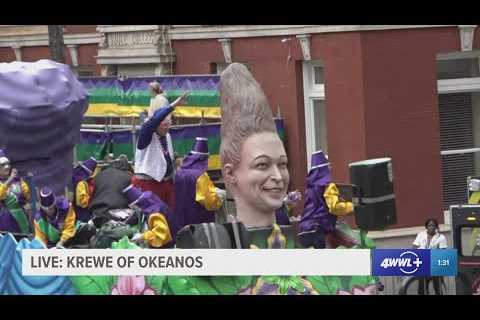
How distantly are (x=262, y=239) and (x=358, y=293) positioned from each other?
2.23ft

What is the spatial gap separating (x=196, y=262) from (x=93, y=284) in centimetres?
66

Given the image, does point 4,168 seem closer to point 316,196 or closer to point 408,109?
point 316,196

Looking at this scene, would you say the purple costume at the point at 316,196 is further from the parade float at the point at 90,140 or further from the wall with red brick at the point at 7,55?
the wall with red brick at the point at 7,55

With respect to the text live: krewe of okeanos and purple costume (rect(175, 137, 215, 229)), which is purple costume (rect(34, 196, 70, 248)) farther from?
purple costume (rect(175, 137, 215, 229))

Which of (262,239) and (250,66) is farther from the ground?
(250,66)

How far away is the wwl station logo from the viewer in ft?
37.2

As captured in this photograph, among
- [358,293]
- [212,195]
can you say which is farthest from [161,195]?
[358,293]

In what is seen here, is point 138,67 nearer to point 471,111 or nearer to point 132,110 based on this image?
point 132,110

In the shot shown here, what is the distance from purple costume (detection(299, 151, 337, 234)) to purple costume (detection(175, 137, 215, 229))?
0.59 m

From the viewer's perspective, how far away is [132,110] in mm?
11867

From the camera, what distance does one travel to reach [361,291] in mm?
11414

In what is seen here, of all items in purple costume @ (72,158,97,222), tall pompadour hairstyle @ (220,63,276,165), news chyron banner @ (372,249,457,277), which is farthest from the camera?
purple costume @ (72,158,97,222)

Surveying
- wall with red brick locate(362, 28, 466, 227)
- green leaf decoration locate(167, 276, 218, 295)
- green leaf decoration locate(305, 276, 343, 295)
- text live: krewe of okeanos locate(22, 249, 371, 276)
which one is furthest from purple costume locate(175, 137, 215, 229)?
wall with red brick locate(362, 28, 466, 227)

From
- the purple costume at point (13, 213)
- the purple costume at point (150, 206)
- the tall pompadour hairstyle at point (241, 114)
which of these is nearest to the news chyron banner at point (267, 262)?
→ the purple costume at point (150, 206)
